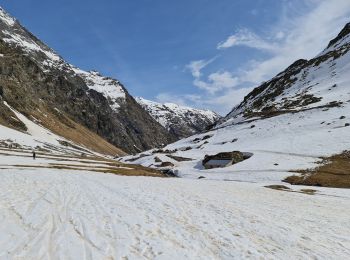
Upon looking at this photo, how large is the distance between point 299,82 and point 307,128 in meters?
84.6

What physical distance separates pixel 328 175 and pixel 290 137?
3627cm

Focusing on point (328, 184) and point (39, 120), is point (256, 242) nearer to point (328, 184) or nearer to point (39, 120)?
point (328, 184)

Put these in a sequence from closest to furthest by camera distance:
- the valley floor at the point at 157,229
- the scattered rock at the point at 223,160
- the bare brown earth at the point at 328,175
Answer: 1. the valley floor at the point at 157,229
2. the bare brown earth at the point at 328,175
3. the scattered rock at the point at 223,160

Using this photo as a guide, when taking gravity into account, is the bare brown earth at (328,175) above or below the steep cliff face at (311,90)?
below

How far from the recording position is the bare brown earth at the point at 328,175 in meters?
57.9

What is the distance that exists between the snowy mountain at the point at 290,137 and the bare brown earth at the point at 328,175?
0.15 meters

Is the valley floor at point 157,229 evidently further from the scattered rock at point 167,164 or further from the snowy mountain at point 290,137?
the scattered rock at point 167,164

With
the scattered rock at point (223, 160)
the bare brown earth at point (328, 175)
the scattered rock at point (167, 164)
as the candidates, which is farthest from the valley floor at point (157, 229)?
the scattered rock at point (167, 164)

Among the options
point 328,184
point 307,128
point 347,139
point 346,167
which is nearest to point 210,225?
point 328,184

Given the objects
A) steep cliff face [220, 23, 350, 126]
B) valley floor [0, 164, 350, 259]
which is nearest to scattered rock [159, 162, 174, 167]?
steep cliff face [220, 23, 350, 126]

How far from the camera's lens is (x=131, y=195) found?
91.9ft

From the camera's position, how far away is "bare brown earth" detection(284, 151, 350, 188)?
190ft

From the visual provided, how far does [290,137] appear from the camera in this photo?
3856 inches

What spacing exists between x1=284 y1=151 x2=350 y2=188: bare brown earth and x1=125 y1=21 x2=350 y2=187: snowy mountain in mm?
→ 151
